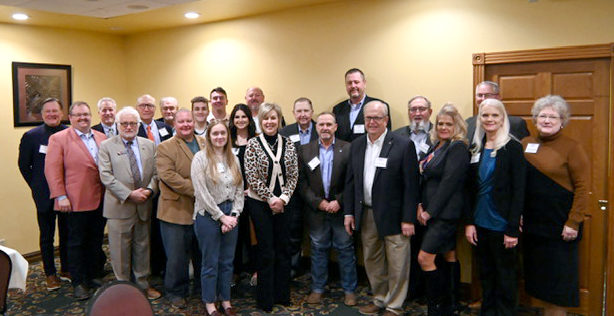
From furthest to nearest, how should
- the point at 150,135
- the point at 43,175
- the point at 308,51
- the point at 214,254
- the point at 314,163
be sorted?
the point at 308,51 < the point at 150,135 < the point at 43,175 < the point at 314,163 < the point at 214,254

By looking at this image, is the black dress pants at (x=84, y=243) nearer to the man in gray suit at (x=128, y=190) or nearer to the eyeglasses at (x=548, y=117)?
the man in gray suit at (x=128, y=190)

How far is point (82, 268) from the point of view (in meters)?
4.13

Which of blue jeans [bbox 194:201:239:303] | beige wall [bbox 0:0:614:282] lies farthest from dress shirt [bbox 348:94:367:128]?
blue jeans [bbox 194:201:239:303]

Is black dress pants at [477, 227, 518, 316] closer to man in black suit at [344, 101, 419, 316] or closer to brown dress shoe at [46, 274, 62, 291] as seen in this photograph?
man in black suit at [344, 101, 419, 316]

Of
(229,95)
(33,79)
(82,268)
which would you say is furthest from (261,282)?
(33,79)

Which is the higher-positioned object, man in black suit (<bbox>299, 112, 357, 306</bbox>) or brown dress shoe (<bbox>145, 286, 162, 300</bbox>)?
man in black suit (<bbox>299, 112, 357, 306</bbox>)

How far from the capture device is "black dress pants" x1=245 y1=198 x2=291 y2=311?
143 inches

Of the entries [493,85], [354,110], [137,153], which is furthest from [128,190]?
[493,85]

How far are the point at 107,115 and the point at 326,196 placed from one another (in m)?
2.18

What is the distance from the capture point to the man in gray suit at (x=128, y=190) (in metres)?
3.85

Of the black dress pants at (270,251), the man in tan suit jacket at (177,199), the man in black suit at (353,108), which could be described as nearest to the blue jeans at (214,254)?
the black dress pants at (270,251)

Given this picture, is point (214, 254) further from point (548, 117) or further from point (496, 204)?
point (548, 117)

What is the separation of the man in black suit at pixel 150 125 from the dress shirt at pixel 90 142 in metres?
0.51

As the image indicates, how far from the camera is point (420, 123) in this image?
3928 mm
